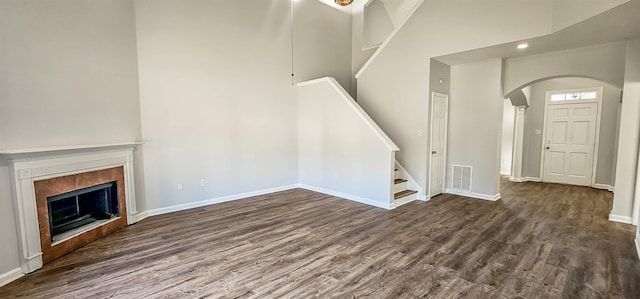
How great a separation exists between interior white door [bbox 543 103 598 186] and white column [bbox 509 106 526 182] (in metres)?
0.53

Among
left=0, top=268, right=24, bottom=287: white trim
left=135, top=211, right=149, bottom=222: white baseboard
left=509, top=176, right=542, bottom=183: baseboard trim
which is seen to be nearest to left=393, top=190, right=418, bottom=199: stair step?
left=509, top=176, right=542, bottom=183: baseboard trim

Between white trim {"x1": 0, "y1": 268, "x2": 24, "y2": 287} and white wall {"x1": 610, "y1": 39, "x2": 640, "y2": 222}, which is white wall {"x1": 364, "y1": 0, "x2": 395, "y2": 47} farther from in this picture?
white trim {"x1": 0, "y1": 268, "x2": 24, "y2": 287}

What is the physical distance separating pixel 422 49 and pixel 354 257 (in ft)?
12.8

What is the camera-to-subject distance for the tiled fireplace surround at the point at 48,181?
2.68m

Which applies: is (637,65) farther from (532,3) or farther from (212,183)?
(212,183)

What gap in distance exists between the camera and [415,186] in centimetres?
546

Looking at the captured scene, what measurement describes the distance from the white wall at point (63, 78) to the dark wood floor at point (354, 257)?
39.2 inches

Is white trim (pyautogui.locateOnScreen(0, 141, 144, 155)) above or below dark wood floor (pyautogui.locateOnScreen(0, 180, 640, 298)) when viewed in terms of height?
above

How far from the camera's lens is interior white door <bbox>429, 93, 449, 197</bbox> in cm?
538

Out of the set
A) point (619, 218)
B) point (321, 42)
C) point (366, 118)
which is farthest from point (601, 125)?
point (321, 42)

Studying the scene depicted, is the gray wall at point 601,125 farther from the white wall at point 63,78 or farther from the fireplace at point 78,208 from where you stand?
the fireplace at point 78,208

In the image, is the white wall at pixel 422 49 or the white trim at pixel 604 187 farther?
the white trim at pixel 604 187

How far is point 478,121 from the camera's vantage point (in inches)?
213

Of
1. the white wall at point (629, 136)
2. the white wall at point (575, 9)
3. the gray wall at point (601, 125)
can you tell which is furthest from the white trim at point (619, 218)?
the white wall at point (575, 9)
